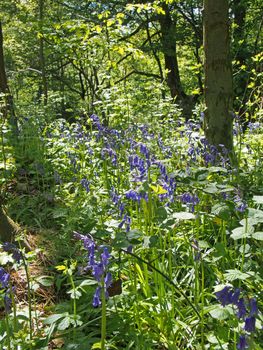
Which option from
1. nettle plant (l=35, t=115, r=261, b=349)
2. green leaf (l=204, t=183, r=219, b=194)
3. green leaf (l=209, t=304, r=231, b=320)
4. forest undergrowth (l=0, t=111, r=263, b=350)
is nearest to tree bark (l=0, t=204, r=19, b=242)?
forest undergrowth (l=0, t=111, r=263, b=350)

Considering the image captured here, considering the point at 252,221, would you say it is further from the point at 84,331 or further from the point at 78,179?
the point at 78,179

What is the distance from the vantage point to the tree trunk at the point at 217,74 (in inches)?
142

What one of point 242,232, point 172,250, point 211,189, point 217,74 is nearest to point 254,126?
point 217,74

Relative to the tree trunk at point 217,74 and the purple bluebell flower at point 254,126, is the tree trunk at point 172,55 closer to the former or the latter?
the purple bluebell flower at point 254,126

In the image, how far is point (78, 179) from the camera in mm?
4074

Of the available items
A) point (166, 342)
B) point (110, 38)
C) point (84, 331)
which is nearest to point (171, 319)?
point (166, 342)

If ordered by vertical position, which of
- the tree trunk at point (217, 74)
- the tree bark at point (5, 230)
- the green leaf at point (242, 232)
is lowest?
the tree bark at point (5, 230)

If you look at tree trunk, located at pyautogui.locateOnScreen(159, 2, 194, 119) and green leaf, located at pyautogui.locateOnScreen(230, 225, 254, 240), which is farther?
tree trunk, located at pyautogui.locateOnScreen(159, 2, 194, 119)

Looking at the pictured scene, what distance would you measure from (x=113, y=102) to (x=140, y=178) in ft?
7.27

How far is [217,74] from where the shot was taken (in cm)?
368

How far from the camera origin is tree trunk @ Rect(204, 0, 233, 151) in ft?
11.8

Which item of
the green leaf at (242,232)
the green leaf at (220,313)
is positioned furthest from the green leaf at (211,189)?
the green leaf at (220,313)

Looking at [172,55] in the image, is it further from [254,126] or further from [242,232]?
[242,232]

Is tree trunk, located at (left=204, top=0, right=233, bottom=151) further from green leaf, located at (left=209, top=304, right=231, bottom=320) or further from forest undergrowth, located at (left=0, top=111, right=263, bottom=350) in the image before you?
green leaf, located at (left=209, top=304, right=231, bottom=320)
